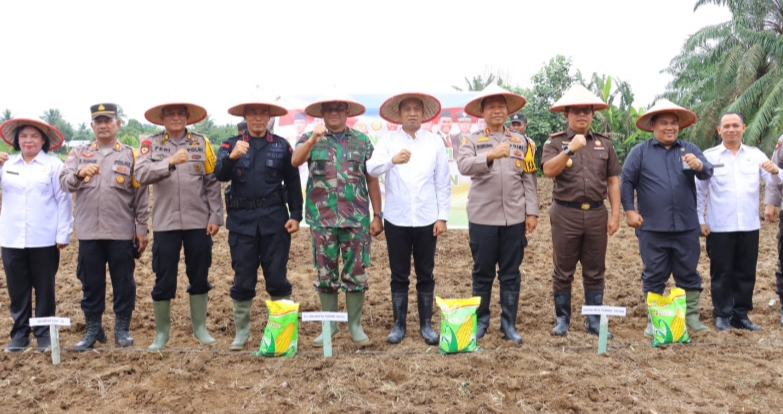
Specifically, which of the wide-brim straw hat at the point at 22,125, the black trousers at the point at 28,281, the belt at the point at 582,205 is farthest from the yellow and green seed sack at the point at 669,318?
the wide-brim straw hat at the point at 22,125

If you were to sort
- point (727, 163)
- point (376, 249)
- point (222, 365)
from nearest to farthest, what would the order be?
point (222, 365) → point (727, 163) → point (376, 249)

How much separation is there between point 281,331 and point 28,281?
190 centimetres

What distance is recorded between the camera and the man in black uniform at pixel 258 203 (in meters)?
4.08

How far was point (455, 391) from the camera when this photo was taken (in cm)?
335

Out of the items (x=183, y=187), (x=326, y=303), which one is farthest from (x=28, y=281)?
(x=326, y=303)

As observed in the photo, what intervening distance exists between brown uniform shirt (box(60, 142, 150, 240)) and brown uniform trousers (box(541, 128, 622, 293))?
116 inches

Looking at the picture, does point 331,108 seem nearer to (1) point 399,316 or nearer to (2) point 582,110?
(1) point 399,316

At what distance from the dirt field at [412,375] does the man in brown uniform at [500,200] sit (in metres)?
0.39

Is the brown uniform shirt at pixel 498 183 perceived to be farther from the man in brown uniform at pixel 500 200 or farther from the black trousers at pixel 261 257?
the black trousers at pixel 261 257

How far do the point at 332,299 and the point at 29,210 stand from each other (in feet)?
7.12

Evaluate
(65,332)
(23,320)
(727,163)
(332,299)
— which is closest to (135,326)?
(65,332)

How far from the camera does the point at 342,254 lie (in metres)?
4.20

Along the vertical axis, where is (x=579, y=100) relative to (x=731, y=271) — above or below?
above

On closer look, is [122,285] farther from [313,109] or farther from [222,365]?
[313,109]
